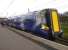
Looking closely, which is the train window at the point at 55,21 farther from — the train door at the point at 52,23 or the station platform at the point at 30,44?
the station platform at the point at 30,44

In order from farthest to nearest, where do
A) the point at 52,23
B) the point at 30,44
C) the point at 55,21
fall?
1. the point at 55,21
2. the point at 52,23
3. the point at 30,44

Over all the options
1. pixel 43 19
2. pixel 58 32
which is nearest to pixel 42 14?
pixel 43 19

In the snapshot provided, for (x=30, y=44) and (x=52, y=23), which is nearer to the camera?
(x=30, y=44)

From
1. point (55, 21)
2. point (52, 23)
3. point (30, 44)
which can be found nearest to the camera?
point (30, 44)

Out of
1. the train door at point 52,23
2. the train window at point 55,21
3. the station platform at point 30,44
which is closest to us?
the station platform at point 30,44

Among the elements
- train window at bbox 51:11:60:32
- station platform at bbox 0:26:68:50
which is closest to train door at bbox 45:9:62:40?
train window at bbox 51:11:60:32

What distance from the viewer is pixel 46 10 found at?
76.3 ft

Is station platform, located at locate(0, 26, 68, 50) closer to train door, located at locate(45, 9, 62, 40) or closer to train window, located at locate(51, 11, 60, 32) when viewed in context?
train door, located at locate(45, 9, 62, 40)

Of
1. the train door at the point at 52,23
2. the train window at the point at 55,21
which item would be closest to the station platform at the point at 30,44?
the train door at the point at 52,23

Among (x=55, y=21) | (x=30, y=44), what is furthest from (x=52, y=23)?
(x=30, y=44)

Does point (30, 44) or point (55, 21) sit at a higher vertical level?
point (55, 21)

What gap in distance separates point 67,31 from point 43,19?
3.73 metres

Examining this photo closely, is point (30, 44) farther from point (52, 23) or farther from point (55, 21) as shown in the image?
point (55, 21)

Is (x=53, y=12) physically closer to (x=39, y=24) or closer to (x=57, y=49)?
(x=39, y=24)
